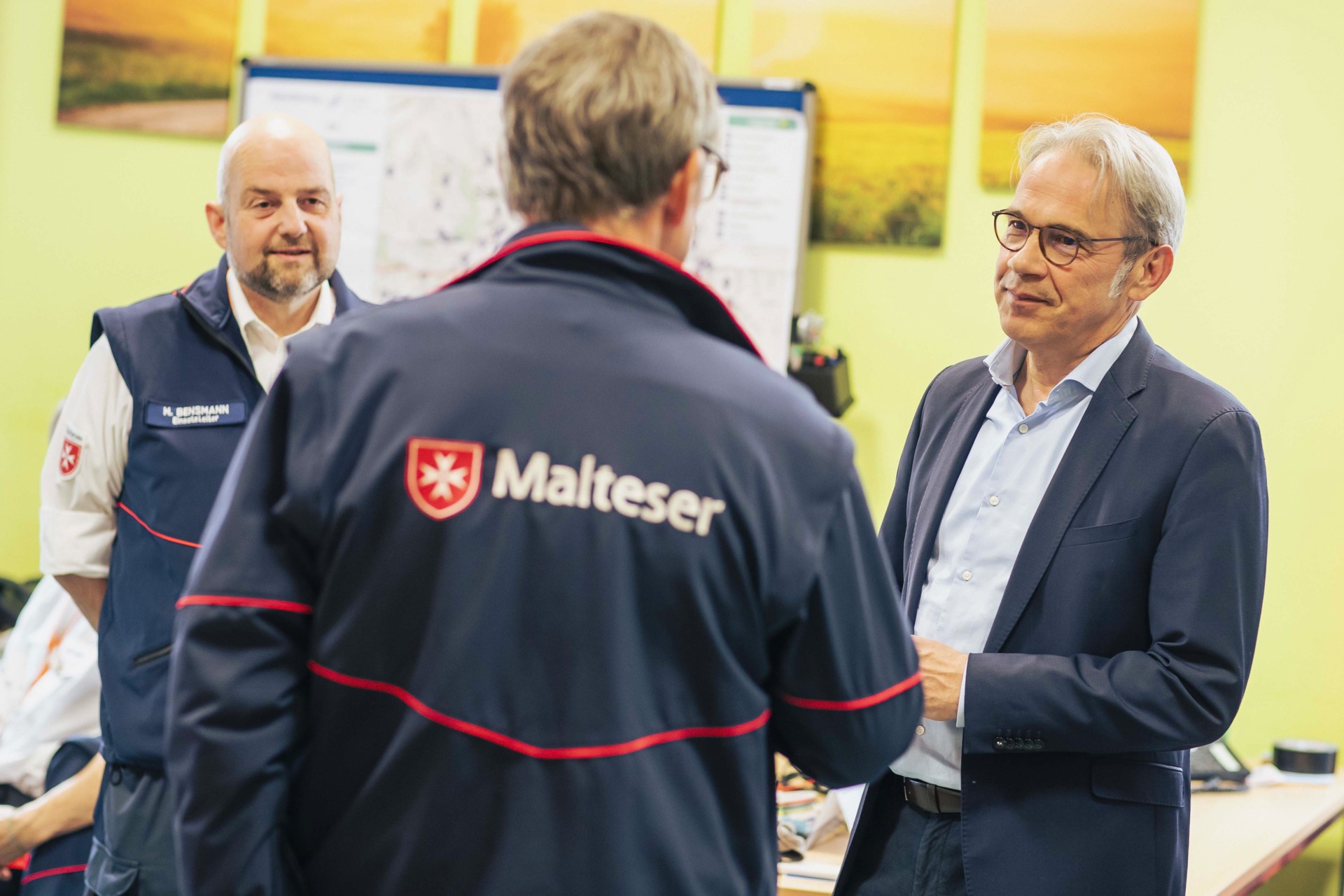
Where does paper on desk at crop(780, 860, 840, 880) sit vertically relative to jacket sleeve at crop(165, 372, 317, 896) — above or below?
below

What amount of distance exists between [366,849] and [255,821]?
0.09 meters

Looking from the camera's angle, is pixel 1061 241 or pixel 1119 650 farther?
pixel 1061 241

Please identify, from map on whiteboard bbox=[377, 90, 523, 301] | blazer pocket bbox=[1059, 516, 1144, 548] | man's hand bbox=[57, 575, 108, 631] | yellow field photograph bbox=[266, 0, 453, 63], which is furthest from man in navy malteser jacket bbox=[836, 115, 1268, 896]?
yellow field photograph bbox=[266, 0, 453, 63]

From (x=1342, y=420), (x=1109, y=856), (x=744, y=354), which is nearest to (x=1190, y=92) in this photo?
(x=1342, y=420)

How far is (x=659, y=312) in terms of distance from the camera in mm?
1039

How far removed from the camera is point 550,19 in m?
3.60

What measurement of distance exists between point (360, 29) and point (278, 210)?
1.95 metres

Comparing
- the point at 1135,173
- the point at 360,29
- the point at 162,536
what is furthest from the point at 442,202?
the point at 1135,173

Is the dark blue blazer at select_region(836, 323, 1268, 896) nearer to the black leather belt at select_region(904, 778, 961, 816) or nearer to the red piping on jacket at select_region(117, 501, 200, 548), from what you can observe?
the black leather belt at select_region(904, 778, 961, 816)

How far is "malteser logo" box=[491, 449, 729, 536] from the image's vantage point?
37.7 inches

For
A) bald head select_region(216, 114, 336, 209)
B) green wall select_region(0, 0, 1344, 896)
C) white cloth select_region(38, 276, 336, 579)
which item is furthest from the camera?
green wall select_region(0, 0, 1344, 896)

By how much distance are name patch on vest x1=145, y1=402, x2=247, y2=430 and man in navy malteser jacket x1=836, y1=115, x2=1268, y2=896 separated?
1.01 meters

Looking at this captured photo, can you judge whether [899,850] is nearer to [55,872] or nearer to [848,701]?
[848,701]

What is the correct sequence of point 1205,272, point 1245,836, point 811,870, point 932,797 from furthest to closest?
point 1205,272 < point 1245,836 < point 811,870 < point 932,797
